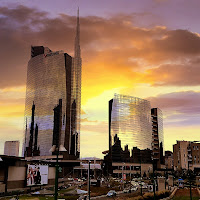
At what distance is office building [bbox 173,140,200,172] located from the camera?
184 metres

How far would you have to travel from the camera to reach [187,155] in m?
186

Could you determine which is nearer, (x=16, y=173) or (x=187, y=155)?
(x=16, y=173)

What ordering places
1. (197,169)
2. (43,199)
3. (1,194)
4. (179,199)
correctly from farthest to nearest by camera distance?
(197,169) < (1,194) < (43,199) < (179,199)

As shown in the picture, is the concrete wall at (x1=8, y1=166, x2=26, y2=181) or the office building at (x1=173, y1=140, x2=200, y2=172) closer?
the concrete wall at (x1=8, y1=166, x2=26, y2=181)

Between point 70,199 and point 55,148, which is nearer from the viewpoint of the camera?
point 55,148

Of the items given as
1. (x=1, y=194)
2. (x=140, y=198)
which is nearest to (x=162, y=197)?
(x=140, y=198)

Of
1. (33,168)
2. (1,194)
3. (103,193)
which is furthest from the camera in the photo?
(33,168)

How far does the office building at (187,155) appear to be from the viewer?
602 ft

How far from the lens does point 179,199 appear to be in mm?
58531

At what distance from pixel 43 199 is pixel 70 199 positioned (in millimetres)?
6942

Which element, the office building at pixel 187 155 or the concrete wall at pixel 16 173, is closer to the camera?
the concrete wall at pixel 16 173

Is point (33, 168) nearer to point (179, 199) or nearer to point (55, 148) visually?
point (179, 199)

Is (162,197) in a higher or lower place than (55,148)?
lower

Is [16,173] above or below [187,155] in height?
below
